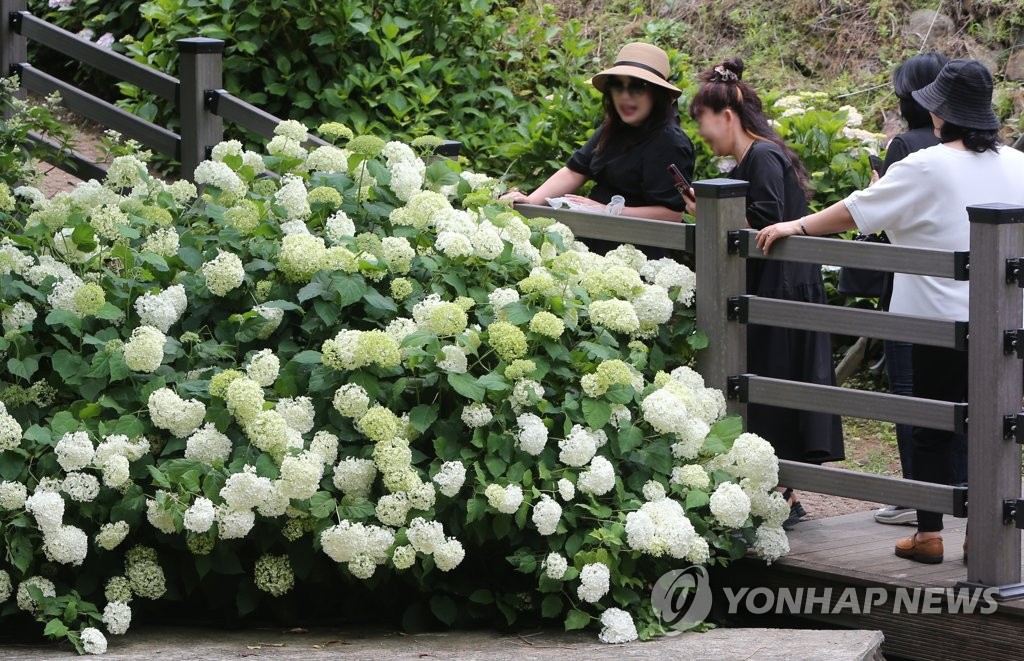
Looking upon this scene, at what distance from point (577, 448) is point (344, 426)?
690 millimetres

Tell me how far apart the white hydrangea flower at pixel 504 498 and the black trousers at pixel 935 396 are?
134cm

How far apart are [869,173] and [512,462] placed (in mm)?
3276

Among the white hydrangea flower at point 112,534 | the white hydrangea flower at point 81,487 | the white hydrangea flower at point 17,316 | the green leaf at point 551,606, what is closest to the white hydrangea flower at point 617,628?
the green leaf at point 551,606

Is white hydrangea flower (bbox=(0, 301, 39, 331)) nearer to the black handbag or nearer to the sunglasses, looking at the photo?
the sunglasses

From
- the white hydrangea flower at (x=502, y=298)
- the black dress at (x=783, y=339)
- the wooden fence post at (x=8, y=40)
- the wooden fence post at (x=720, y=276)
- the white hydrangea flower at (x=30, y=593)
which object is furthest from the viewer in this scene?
the wooden fence post at (x=8, y=40)

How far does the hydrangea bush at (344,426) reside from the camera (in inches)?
153

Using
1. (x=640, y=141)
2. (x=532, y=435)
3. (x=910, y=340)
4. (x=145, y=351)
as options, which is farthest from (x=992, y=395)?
(x=145, y=351)

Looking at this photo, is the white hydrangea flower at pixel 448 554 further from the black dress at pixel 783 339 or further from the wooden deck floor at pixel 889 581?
the black dress at pixel 783 339

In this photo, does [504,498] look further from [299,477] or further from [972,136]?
[972,136]

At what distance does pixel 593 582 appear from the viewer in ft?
13.0

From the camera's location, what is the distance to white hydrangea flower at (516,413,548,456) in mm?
4031

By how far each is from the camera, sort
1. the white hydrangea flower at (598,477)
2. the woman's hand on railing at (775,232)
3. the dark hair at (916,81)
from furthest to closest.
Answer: the dark hair at (916,81) < the woman's hand on railing at (775,232) < the white hydrangea flower at (598,477)

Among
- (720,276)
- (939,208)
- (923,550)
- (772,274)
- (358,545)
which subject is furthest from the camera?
(772,274)

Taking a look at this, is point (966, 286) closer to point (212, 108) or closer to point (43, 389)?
point (43, 389)
